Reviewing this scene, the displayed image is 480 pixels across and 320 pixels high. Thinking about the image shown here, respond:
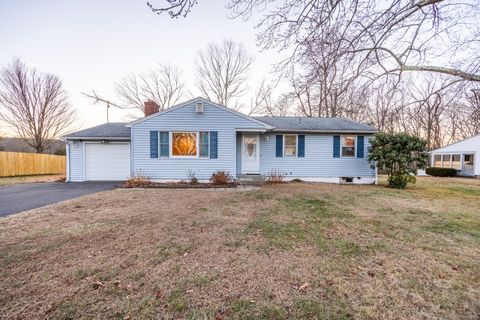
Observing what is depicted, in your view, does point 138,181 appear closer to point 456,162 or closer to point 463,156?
point 463,156

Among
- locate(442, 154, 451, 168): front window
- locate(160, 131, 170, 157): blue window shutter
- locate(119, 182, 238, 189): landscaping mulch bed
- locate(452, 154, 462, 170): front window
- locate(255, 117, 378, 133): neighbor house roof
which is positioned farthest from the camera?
locate(442, 154, 451, 168): front window

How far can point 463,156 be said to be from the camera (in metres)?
21.7

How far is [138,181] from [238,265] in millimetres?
8860

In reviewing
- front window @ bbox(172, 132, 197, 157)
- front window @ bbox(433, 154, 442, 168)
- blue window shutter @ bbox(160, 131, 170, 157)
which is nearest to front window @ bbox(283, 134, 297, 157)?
front window @ bbox(172, 132, 197, 157)

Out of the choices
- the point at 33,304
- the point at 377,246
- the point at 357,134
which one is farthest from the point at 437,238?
the point at 357,134

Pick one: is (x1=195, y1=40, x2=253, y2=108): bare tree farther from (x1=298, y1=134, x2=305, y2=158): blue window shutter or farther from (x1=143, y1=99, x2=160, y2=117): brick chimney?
(x1=298, y1=134, x2=305, y2=158): blue window shutter

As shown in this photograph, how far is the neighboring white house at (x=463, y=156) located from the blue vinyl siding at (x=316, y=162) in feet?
52.3

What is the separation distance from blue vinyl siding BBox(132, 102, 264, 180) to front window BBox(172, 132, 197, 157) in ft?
0.91

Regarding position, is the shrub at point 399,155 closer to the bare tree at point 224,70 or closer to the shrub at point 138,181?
the shrub at point 138,181

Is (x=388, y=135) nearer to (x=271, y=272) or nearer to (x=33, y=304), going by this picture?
(x=271, y=272)

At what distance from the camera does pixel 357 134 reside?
12.4 metres

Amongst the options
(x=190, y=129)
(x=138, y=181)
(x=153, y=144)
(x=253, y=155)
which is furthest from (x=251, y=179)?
(x=138, y=181)

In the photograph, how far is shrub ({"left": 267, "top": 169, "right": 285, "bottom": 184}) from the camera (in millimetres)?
11825

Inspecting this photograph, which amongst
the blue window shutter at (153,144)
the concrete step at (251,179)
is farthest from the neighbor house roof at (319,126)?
the blue window shutter at (153,144)
